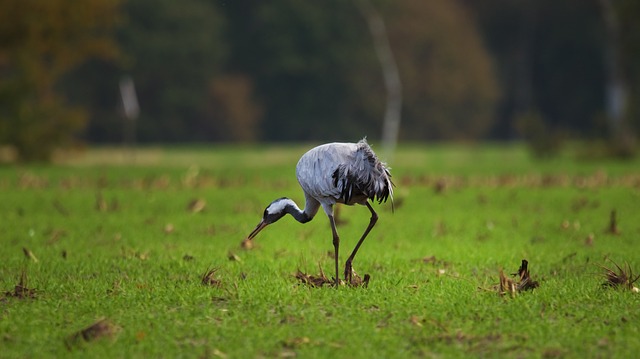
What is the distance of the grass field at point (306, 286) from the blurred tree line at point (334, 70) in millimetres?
39794

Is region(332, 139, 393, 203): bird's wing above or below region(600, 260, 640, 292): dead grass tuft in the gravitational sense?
above

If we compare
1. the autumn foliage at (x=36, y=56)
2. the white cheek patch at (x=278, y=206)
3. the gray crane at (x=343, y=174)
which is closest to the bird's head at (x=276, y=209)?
the white cheek patch at (x=278, y=206)

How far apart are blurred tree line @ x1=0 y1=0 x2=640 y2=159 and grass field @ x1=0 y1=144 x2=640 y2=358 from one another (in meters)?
39.8

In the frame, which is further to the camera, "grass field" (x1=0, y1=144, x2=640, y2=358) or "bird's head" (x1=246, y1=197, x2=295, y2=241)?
"bird's head" (x1=246, y1=197, x2=295, y2=241)

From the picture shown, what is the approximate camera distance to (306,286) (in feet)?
28.5

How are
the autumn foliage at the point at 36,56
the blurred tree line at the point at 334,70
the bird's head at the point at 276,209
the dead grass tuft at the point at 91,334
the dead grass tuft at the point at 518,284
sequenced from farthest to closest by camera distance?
1. the blurred tree line at the point at 334,70
2. the autumn foliage at the point at 36,56
3. the bird's head at the point at 276,209
4. the dead grass tuft at the point at 518,284
5. the dead grass tuft at the point at 91,334

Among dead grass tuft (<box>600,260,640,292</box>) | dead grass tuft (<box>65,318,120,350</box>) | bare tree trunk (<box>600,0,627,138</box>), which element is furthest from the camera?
bare tree trunk (<box>600,0,627,138</box>)

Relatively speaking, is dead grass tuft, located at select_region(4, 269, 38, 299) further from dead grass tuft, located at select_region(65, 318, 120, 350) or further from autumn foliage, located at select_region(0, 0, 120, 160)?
autumn foliage, located at select_region(0, 0, 120, 160)

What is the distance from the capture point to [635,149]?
112 ft

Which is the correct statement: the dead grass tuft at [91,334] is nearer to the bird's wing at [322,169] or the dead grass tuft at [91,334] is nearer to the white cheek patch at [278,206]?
the bird's wing at [322,169]

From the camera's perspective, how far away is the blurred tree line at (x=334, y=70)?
197 feet

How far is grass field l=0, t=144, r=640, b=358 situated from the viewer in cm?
695

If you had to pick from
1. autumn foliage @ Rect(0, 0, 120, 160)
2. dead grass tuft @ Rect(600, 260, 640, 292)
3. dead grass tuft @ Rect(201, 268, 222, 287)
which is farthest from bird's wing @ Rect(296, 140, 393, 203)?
autumn foliage @ Rect(0, 0, 120, 160)

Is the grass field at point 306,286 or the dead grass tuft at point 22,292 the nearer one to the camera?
the grass field at point 306,286
